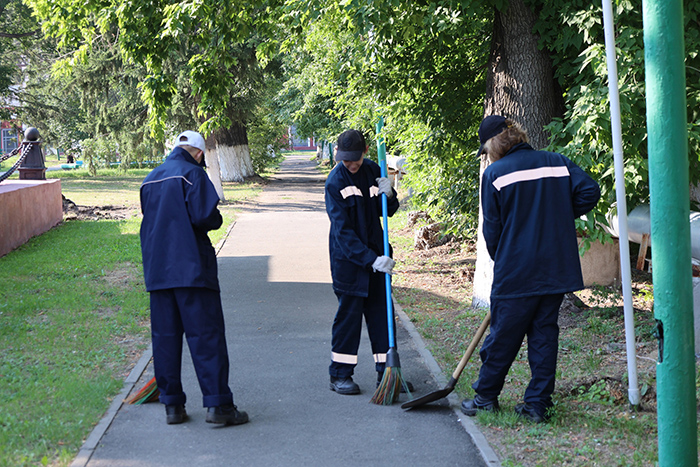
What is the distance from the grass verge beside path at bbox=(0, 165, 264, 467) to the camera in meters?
4.50

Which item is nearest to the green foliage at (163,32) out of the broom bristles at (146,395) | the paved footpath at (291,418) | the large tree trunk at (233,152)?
the paved footpath at (291,418)

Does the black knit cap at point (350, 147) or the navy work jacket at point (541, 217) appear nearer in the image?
the navy work jacket at point (541, 217)

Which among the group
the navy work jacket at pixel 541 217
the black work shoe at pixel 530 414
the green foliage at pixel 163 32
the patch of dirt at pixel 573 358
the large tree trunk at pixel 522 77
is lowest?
the patch of dirt at pixel 573 358

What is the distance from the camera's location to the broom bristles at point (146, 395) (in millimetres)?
5121

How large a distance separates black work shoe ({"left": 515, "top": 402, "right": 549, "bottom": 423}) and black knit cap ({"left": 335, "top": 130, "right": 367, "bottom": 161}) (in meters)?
2.04

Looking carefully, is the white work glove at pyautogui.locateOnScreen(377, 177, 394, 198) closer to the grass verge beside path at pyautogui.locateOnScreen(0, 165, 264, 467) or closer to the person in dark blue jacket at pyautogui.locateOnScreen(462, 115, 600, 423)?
the person in dark blue jacket at pyautogui.locateOnScreen(462, 115, 600, 423)

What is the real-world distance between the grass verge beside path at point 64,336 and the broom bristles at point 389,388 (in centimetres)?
190

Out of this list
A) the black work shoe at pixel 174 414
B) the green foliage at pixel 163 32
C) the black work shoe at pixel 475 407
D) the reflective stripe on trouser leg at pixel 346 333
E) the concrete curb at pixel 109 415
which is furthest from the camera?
the green foliage at pixel 163 32

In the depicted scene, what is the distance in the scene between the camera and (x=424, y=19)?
24.5ft

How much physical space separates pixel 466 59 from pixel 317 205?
13097 mm

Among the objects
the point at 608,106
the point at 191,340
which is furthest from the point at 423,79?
the point at 191,340

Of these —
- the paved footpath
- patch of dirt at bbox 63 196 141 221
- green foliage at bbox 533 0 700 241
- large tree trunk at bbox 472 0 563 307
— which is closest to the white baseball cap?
the paved footpath

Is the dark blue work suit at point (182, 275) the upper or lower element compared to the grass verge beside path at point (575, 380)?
upper

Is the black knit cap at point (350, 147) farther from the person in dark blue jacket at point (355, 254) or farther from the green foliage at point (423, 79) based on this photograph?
the green foliage at point (423, 79)
